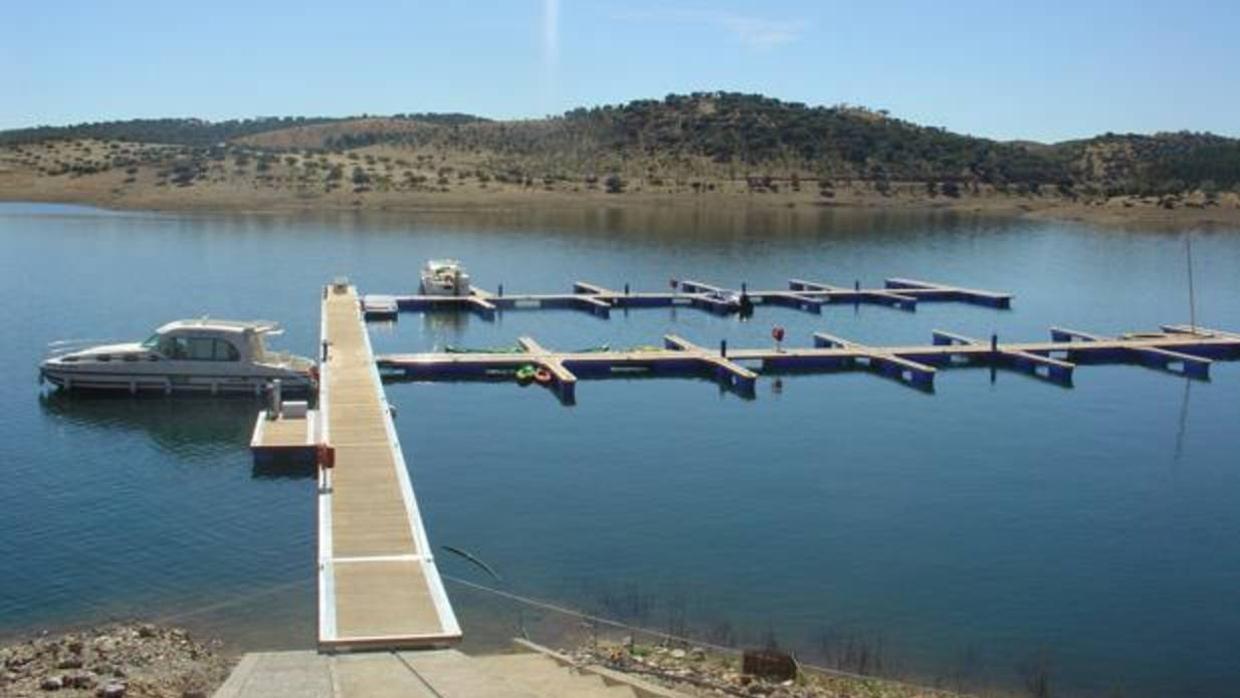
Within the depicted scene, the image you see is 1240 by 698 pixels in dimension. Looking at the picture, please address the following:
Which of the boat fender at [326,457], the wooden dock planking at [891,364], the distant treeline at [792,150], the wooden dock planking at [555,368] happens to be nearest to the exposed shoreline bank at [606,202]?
the distant treeline at [792,150]

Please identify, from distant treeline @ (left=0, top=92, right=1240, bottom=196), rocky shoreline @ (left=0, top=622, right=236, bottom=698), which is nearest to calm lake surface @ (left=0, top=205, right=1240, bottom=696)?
rocky shoreline @ (left=0, top=622, right=236, bottom=698)

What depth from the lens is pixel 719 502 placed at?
2739cm

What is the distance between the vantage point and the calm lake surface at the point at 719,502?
20.6 metres

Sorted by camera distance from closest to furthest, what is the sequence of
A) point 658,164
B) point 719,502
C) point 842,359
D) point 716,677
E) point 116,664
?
point 116,664 < point 716,677 < point 719,502 < point 842,359 < point 658,164

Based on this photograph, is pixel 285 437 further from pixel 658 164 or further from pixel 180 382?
pixel 658 164

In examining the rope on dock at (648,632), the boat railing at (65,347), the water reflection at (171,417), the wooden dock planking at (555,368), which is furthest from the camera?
the boat railing at (65,347)

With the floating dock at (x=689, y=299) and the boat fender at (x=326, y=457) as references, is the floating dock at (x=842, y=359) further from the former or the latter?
the boat fender at (x=326, y=457)

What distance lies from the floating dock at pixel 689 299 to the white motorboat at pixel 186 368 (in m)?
18.4

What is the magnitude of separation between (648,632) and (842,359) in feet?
86.0

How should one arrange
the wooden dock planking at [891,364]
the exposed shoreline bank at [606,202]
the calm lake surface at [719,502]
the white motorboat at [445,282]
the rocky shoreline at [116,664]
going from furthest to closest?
the exposed shoreline bank at [606,202]
the white motorboat at [445,282]
the wooden dock planking at [891,364]
the calm lake surface at [719,502]
the rocky shoreline at [116,664]

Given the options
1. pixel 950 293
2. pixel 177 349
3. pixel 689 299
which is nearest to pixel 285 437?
pixel 177 349

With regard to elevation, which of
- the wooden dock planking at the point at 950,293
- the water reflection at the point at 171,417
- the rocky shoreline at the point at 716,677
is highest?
the wooden dock planking at the point at 950,293

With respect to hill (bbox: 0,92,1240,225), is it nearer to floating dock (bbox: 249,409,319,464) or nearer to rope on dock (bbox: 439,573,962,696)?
floating dock (bbox: 249,409,319,464)

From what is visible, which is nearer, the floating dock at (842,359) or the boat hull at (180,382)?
the boat hull at (180,382)
